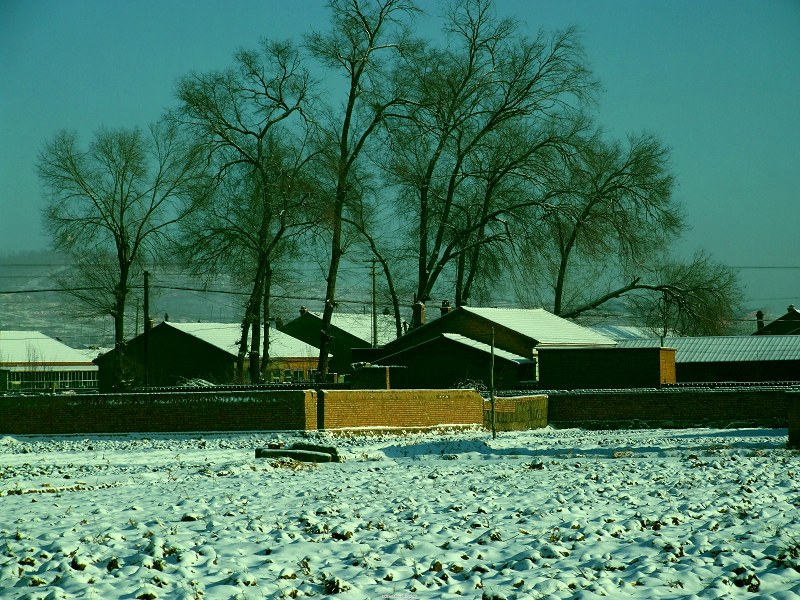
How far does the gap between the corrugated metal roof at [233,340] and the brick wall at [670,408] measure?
30604mm

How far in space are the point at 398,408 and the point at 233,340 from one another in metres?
37.5

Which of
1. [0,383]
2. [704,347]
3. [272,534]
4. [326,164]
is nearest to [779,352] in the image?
[704,347]

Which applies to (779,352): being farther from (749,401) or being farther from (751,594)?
(751,594)

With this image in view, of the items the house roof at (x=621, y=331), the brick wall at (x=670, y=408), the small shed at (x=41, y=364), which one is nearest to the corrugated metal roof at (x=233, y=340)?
the small shed at (x=41, y=364)

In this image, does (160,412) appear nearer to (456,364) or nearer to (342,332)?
(456,364)

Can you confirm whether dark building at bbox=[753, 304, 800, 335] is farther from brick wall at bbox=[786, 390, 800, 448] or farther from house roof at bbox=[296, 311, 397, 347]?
brick wall at bbox=[786, 390, 800, 448]

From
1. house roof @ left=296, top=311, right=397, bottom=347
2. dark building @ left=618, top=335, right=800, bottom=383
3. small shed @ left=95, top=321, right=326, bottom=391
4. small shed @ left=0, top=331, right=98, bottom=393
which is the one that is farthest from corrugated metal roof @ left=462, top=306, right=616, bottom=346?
small shed @ left=0, top=331, right=98, bottom=393

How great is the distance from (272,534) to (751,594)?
466 centimetres

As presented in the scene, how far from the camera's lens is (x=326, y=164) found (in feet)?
142

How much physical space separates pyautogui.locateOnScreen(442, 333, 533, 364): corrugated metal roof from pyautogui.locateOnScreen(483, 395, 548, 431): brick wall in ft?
24.8

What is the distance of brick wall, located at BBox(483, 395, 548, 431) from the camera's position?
117 feet

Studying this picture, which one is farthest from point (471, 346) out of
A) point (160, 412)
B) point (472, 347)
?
point (160, 412)

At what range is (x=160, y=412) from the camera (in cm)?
3238

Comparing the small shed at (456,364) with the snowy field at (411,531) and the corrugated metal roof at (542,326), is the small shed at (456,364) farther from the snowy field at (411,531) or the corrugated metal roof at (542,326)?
the snowy field at (411,531)
